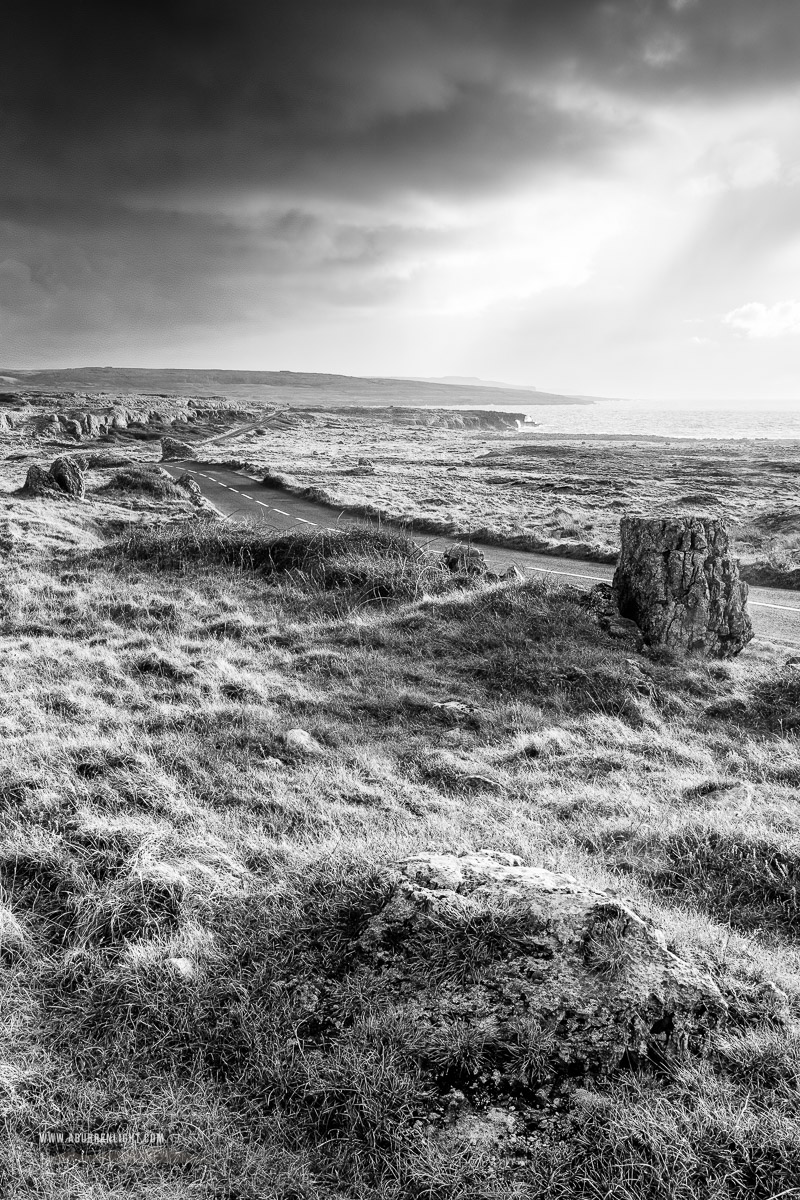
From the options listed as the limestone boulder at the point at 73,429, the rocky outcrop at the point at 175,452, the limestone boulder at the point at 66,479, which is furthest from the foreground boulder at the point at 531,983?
the limestone boulder at the point at 73,429

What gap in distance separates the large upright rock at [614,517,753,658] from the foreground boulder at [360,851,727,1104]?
8577 mm

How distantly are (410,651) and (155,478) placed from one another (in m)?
27.5

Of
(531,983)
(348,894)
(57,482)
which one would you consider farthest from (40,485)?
(531,983)

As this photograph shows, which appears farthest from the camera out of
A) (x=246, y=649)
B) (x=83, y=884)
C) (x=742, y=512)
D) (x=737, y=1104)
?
(x=742, y=512)

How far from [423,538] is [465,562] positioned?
30.6 ft

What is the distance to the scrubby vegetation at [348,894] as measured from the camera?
8.80 feet

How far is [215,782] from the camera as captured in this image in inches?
256

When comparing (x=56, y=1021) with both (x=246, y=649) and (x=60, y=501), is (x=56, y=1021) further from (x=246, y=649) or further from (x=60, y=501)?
(x=60, y=501)

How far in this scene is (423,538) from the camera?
25.3m

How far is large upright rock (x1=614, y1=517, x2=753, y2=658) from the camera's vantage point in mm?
11469

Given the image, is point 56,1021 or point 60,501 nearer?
point 56,1021

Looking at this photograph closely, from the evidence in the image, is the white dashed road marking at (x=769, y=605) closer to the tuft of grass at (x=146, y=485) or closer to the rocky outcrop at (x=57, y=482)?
the tuft of grass at (x=146, y=485)

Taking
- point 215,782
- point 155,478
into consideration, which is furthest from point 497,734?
point 155,478

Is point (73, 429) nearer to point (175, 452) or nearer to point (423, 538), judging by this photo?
point (175, 452)
